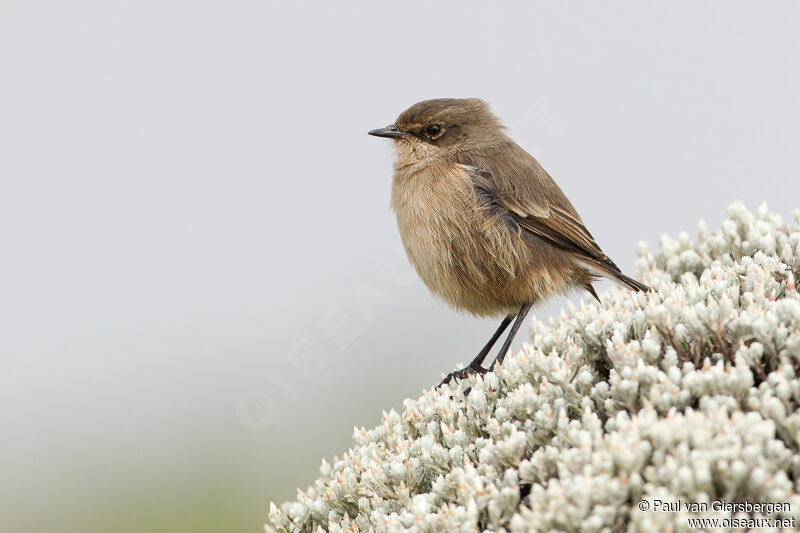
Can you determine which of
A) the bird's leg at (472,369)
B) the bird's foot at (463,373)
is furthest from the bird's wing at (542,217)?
the bird's foot at (463,373)

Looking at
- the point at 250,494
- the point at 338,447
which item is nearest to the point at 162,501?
the point at 250,494

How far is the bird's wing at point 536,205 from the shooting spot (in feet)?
20.5

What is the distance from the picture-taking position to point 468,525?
361 cm

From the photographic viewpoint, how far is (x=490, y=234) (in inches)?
240

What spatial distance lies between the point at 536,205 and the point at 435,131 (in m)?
1.17

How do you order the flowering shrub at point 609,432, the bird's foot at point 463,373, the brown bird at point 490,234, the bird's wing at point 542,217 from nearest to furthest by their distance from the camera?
the flowering shrub at point 609,432, the bird's foot at point 463,373, the brown bird at point 490,234, the bird's wing at point 542,217

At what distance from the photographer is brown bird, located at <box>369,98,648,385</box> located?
20.1 feet

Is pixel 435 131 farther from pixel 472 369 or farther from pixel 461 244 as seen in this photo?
pixel 472 369

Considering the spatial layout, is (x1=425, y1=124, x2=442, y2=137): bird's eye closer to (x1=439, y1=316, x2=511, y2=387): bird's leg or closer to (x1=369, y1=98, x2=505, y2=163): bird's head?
(x1=369, y1=98, x2=505, y2=163): bird's head

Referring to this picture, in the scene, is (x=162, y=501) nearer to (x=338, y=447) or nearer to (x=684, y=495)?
(x=338, y=447)

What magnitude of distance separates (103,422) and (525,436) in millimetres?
9800

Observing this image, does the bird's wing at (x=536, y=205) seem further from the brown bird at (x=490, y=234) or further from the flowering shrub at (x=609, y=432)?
the flowering shrub at (x=609, y=432)

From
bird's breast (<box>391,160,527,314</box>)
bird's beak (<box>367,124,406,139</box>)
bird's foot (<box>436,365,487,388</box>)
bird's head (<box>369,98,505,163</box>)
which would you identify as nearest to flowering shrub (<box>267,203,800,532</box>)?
bird's foot (<box>436,365,487,388</box>)

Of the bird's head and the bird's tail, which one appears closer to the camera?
the bird's tail
